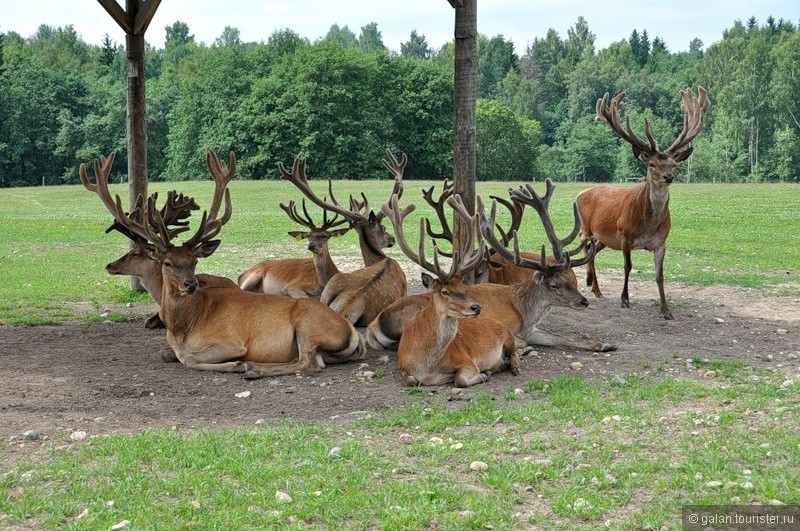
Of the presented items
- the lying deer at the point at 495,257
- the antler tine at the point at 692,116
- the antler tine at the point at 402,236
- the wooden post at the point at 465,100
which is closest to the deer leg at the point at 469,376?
the antler tine at the point at 402,236

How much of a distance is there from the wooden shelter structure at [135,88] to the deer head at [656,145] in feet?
17.6

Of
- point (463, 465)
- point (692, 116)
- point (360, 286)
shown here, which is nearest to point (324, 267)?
point (360, 286)

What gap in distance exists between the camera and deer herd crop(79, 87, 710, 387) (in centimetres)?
794

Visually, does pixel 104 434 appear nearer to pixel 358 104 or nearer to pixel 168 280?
pixel 168 280

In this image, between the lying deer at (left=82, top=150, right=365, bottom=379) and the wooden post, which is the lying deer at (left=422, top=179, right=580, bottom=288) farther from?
the lying deer at (left=82, top=150, right=365, bottom=379)

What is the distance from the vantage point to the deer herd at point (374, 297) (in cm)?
794

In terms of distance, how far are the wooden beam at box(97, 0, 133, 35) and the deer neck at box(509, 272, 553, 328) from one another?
5.72 meters

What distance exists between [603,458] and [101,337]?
19.0 feet

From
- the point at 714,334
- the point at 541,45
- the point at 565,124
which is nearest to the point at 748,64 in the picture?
the point at 565,124

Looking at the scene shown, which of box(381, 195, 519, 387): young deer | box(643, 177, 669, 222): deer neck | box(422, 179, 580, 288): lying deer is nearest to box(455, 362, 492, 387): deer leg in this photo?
box(381, 195, 519, 387): young deer

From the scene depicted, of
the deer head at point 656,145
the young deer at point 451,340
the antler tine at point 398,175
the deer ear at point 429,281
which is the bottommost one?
the young deer at point 451,340

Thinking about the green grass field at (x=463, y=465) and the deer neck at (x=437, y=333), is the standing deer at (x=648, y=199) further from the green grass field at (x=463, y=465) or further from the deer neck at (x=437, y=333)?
the deer neck at (x=437, y=333)

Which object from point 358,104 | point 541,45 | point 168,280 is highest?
point 541,45

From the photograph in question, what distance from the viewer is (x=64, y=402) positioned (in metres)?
7.21
